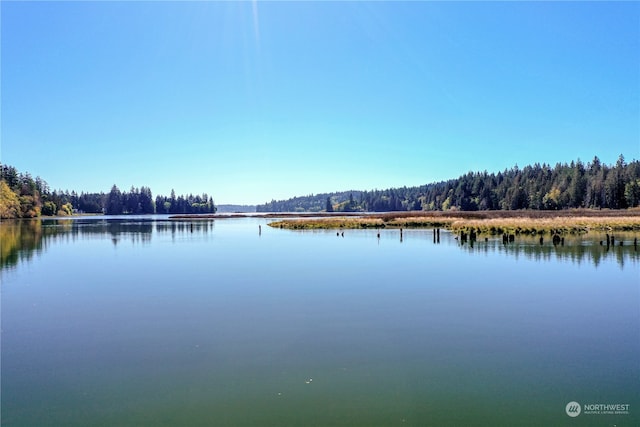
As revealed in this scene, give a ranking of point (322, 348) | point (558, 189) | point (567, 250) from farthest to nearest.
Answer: point (558, 189) < point (567, 250) < point (322, 348)

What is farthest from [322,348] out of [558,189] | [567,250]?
[558,189]

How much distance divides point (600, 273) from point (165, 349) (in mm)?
25728

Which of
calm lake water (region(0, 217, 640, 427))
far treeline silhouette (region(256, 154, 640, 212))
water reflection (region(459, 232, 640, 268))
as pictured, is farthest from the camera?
far treeline silhouette (region(256, 154, 640, 212))

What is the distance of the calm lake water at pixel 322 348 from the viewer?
8.81 metres

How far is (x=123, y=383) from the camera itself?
10.1 m

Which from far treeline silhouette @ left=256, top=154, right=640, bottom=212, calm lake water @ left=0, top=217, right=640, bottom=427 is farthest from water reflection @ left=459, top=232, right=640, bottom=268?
far treeline silhouette @ left=256, top=154, right=640, bottom=212

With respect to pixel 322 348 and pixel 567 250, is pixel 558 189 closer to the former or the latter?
pixel 567 250

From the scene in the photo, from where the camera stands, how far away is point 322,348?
1239 centimetres

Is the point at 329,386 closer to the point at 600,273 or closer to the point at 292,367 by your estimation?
the point at 292,367

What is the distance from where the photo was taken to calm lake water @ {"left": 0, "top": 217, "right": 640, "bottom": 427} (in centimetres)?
881

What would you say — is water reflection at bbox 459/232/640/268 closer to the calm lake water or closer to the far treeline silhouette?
the calm lake water

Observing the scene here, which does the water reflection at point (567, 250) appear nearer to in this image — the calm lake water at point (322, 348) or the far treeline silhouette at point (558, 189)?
the calm lake water at point (322, 348)

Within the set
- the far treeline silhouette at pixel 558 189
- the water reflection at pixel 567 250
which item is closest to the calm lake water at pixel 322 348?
the water reflection at pixel 567 250

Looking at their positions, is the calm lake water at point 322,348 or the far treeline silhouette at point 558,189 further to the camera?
the far treeline silhouette at point 558,189
